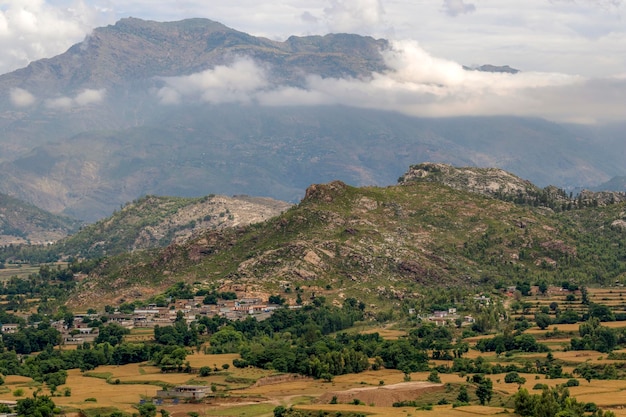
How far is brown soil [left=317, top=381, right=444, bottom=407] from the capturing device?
136250mm

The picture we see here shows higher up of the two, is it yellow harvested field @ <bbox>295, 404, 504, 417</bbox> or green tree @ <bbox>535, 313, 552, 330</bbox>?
green tree @ <bbox>535, 313, 552, 330</bbox>

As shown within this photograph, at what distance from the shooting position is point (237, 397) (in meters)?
143

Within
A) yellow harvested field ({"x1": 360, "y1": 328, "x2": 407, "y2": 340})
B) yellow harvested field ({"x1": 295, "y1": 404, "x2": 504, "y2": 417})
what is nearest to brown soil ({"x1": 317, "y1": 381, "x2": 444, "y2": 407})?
yellow harvested field ({"x1": 295, "y1": 404, "x2": 504, "y2": 417})

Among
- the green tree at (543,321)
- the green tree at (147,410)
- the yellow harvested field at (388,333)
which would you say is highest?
the green tree at (543,321)

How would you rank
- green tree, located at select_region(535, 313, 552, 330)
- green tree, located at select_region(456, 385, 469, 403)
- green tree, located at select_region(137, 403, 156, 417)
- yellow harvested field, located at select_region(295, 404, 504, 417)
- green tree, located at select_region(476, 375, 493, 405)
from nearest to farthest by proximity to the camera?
1. yellow harvested field, located at select_region(295, 404, 504, 417)
2. green tree, located at select_region(137, 403, 156, 417)
3. green tree, located at select_region(476, 375, 493, 405)
4. green tree, located at select_region(456, 385, 469, 403)
5. green tree, located at select_region(535, 313, 552, 330)

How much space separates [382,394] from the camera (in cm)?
13750

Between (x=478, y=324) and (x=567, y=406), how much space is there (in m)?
71.1

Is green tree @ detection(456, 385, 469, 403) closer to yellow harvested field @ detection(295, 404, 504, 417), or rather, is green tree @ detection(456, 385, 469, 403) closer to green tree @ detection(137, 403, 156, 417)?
yellow harvested field @ detection(295, 404, 504, 417)

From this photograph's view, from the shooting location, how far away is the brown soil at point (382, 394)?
13625 cm

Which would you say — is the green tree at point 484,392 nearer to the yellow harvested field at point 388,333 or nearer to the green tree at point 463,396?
the green tree at point 463,396

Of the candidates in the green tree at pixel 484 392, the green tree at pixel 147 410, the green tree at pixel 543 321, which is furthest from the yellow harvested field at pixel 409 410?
the green tree at pixel 543 321

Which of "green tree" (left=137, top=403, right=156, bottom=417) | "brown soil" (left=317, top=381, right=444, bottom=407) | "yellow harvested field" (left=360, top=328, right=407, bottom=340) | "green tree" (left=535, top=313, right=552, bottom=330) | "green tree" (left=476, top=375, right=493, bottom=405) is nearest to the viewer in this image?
"green tree" (left=137, top=403, right=156, bottom=417)

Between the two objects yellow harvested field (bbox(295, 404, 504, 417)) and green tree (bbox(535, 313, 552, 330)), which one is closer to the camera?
yellow harvested field (bbox(295, 404, 504, 417))

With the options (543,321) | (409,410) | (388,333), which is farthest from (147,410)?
(543,321)
